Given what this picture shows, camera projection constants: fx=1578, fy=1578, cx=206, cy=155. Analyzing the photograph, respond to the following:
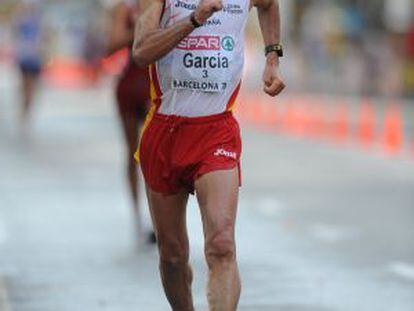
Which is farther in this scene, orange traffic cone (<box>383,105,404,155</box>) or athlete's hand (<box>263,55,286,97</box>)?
orange traffic cone (<box>383,105,404,155</box>)

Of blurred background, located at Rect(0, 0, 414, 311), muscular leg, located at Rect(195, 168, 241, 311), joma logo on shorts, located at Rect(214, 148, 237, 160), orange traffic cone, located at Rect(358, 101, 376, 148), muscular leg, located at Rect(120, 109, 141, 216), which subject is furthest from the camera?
orange traffic cone, located at Rect(358, 101, 376, 148)

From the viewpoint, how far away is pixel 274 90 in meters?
7.36

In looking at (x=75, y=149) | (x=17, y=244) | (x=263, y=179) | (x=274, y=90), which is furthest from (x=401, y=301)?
(x=75, y=149)

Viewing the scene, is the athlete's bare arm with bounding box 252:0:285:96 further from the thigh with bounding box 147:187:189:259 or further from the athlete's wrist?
the thigh with bounding box 147:187:189:259

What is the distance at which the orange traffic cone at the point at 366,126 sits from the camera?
2250cm

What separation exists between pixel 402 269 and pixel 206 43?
3.89 metres

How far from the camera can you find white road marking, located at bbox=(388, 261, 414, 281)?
10438mm

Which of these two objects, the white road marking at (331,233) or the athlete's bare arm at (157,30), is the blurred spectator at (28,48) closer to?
the white road marking at (331,233)

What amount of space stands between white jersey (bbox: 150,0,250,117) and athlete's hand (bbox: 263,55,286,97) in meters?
0.14

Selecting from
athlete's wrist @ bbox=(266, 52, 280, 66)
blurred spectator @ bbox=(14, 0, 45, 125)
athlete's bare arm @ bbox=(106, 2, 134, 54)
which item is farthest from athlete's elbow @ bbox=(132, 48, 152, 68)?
blurred spectator @ bbox=(14, 0, 45, 125)

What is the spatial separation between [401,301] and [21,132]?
1535 centimetres

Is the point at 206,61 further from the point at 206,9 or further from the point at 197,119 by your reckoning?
the point at 206,9

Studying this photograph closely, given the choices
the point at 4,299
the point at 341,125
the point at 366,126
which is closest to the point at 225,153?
the point at 4,299

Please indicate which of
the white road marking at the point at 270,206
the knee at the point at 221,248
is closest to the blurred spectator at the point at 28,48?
the white road marking at the point at 270,206
